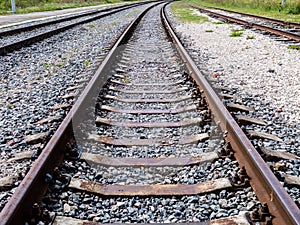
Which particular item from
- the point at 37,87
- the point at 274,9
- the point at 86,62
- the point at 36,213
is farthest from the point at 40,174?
the point at 274,9

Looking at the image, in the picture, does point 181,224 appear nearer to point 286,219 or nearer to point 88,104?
point 286,219

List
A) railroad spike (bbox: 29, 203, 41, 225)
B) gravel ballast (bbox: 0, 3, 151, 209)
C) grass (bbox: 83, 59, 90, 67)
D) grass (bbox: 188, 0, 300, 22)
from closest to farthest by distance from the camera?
railroad spike (bbox: 29, 203, 41, 225)
gravel ballast (bbox: 0, 3, 151, 209)
grass (bbox: 83, 59, 90, 67)
grass (bbox: 188, 0, 300, 22)

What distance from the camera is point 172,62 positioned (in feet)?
25.1

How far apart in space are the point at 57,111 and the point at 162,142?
4.83 feet

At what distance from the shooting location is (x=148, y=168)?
316 cm

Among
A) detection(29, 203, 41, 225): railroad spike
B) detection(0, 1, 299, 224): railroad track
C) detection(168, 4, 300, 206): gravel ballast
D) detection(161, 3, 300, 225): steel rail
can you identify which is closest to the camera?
detection(161, 3, 300, 225): steel rail

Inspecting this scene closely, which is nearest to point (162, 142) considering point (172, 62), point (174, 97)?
point (174, 97)

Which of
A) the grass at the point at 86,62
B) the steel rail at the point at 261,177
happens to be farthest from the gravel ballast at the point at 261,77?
the grass at the point at 86,62

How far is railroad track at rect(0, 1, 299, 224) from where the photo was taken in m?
2.44

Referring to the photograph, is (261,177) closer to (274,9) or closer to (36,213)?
(36,213)

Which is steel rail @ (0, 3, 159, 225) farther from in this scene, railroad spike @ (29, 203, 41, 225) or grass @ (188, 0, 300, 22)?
grass @ (188, 0, 300, 22)

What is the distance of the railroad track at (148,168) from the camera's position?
2.44m

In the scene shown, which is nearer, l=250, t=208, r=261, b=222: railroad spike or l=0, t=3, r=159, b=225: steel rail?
l=0, t=3, r=159, b=225: steel rail

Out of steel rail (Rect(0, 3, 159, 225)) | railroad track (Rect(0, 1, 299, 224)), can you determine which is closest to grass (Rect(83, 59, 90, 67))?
railroad track (Rect(0, 1, 299, 224))
